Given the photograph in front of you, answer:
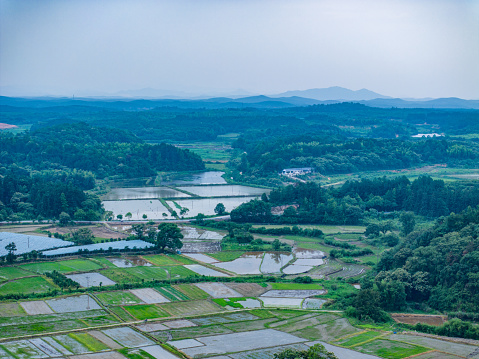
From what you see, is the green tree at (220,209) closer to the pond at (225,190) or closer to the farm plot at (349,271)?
the pond at (225,190)

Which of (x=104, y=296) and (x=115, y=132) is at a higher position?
(x=115, y=132)

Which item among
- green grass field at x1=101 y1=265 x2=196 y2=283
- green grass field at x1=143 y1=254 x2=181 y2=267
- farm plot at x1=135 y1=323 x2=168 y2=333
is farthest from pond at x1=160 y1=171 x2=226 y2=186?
farm plot at x1=135 y1=323 x2=168 y2=333

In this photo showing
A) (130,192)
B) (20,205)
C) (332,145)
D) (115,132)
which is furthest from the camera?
(115,132)

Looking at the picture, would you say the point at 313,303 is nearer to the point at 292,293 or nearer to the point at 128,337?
the point at 292,293

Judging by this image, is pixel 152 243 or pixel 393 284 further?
pixel 152 243

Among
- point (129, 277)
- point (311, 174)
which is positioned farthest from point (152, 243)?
point (311, 174)

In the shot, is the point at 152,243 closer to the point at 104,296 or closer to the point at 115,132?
the point at 104,296

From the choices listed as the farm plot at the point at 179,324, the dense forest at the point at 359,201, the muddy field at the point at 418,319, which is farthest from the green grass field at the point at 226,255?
the muddy field at the point at 418,319

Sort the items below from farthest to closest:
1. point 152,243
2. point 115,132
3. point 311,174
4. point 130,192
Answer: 1. point 115,132
2. point 311,174
3. point 130,192
4. point 152,243
